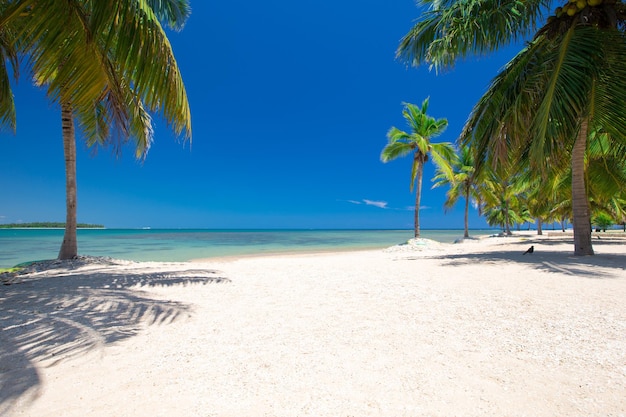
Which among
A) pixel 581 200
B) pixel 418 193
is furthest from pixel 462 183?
pixel 581 200

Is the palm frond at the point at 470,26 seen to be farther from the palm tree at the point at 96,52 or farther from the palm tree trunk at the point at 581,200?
the palm tree at the point at 96,52

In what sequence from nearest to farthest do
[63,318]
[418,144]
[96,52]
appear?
1. [63,318]
2. [96,52]
3. [418,144]

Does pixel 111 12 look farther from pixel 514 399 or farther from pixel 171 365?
pixel 514 399

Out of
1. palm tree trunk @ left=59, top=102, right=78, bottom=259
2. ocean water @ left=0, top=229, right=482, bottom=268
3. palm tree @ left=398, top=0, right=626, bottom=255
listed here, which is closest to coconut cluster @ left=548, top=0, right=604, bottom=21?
palm tree @ left=398, top=0, right=626, bottom=255

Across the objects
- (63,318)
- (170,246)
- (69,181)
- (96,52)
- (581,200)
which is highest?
(96,52)

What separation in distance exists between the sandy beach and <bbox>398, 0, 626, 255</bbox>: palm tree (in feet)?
11.9

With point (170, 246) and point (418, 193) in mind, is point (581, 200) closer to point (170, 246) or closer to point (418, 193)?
point (418, 193)

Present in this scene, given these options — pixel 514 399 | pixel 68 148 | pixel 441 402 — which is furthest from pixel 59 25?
pixel 68 148

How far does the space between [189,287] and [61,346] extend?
2801 millimetres

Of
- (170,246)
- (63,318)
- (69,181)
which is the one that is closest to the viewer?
(63,318)

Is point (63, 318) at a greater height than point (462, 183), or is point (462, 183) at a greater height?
point (462, 183)

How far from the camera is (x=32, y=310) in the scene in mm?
3975

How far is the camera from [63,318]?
143 inches

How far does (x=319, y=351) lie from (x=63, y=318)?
127 inches
